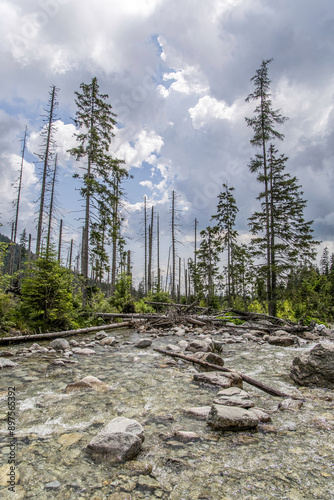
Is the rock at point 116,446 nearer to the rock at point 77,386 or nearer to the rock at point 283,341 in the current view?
the rock at point 77,386

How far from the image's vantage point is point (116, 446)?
202 cm

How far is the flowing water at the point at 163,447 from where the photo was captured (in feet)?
5.54

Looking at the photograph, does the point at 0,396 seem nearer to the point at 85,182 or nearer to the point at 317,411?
the point at 317,411

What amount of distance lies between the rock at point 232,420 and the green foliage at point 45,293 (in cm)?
718

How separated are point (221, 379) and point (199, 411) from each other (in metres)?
1.25

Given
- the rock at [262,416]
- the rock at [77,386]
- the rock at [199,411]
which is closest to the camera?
the rock at [262,416]

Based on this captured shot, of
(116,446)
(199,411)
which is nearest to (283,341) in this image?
(199,411)

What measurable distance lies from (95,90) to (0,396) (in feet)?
63.3

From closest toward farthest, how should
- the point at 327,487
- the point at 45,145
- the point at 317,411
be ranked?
the point at 327,487 < the point at 317,411 < the point at 45,145

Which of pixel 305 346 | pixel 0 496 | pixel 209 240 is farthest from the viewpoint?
pixel 209 240

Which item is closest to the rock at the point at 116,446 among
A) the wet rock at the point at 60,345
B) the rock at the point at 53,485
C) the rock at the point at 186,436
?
the rock at the point at 53,485

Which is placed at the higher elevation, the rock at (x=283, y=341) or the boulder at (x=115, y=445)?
the boulder at (x=115, y=445)

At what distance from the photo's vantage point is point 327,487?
1.72 metres

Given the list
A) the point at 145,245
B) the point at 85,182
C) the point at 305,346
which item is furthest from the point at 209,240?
the point at 305,346
